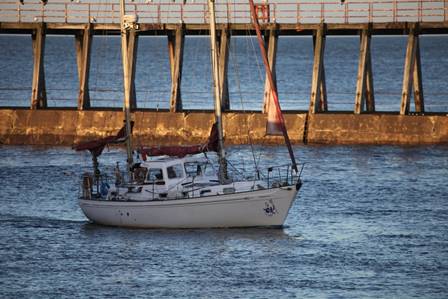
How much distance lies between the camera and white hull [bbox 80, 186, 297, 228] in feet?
137

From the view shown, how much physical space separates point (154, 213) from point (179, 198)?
3.32 feet

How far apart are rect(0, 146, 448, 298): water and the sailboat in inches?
15.8

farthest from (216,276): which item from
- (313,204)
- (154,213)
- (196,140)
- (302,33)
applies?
(302,33)

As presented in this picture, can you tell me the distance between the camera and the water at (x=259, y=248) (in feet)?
118

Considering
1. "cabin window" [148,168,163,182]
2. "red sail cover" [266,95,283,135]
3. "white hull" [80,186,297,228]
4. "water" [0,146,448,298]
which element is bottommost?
"water" [0,146,448,298]

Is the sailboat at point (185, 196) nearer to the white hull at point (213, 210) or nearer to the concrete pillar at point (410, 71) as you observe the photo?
the white hull at point (213, 210)

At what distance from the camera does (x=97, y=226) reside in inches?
1735

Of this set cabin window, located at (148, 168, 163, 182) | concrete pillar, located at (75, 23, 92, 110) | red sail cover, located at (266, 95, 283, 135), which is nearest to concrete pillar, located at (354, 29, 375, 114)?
concrete pillar, located at (75, 23, 92, 110)

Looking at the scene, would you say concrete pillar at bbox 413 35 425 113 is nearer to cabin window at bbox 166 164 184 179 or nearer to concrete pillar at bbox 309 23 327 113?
concrete pillar at bbox 309 23 327 113

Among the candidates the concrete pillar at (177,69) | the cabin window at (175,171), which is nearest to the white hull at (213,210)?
the cabin window at (175,171)

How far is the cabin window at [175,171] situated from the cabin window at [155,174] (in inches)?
11.0

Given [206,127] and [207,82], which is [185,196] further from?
[207,82]

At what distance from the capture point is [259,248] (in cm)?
4022

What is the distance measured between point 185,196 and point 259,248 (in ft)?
10.6
